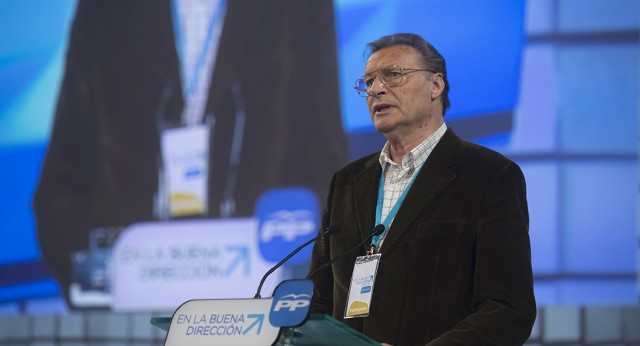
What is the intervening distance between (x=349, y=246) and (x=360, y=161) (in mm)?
313

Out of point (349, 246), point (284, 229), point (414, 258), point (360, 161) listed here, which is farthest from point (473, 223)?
point (284, 229)

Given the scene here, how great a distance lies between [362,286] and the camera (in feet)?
6.31

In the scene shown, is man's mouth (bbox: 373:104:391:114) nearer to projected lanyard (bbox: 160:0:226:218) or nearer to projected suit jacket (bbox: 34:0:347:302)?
projected suit jacket (bbox: 34:0:347:302)

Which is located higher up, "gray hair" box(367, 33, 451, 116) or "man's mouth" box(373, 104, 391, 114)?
"gray hair" box(367, 33, 451, 116)

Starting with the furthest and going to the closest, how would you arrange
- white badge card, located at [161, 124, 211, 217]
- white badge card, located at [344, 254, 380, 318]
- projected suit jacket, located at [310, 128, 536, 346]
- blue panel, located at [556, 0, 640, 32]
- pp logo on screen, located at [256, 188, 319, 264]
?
white badge card, located at [161, 124, 211, 217], pp logo on screen, located at [256, 188, 319, 264], blue panel, located at [556, 0, 640, 32], white badge card, located at [344, 254, 380, 318], projected suit jacket, located at [310, 128, 536, 346]

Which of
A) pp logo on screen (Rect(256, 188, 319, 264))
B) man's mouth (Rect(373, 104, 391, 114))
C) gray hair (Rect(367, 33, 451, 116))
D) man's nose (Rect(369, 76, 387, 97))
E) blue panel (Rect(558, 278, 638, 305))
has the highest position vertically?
gray hair (Rect(367, 33, 451, 116))

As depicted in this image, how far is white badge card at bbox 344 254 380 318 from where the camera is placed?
6.21 feet

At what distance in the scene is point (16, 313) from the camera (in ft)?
14.4

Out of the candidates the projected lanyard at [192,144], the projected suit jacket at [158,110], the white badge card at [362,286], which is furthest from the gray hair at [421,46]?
the projected lanyard at [192,144]

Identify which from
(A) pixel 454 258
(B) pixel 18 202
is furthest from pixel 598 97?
(B) pixel 18 202

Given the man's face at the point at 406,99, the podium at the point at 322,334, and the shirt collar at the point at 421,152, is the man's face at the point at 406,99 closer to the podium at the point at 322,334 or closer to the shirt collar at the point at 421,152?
the shirt collar at the point at 421,152

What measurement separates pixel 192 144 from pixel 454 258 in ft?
7.93

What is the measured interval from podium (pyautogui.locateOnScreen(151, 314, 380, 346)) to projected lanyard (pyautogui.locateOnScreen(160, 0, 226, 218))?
2.46 meters

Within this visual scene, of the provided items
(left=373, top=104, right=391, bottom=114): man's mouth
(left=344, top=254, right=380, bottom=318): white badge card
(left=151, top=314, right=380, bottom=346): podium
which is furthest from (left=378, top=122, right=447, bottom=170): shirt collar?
(left=151, top=314, right=380, bottom=346): podium
